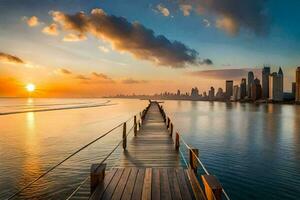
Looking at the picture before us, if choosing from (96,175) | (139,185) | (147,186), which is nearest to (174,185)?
(147,186)

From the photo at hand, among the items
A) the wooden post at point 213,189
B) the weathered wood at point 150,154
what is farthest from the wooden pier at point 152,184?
the weathered wood at point 150,154

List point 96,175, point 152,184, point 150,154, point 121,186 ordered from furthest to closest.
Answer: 1. point 150,154
2. point 152,184
3. point 121,186
4. point 96,175

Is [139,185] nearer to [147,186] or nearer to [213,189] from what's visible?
[147,186]

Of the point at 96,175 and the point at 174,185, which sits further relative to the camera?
the point at 174,185

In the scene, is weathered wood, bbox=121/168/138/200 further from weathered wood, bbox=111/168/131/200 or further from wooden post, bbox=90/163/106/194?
wooden post, bbox=90/163/106/194

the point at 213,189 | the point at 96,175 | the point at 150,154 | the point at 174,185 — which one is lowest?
the point at 150,154

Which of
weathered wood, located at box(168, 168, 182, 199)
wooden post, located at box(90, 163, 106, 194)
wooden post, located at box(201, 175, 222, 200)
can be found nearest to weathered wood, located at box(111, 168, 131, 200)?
wooden post, located at box(90, 163, 106, 194)

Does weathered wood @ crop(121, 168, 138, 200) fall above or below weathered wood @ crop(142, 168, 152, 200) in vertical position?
below

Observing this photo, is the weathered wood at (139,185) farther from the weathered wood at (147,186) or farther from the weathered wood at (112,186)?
the weathered wood at (112,186)

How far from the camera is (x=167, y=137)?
70.4 feet

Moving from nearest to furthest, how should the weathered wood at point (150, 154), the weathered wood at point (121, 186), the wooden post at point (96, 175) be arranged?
1. the weathered wood at point (121, 186)
2. the wooden post at point (96, 175)
3. the weathered wood at point (150, 154)

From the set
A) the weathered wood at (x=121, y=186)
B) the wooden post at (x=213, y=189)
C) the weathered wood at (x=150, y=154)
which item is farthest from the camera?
the weathered wood at (x=150, y=154)

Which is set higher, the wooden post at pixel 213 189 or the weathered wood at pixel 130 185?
the wooden post at pixel 213 189

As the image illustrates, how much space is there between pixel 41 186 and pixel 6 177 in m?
3.28
